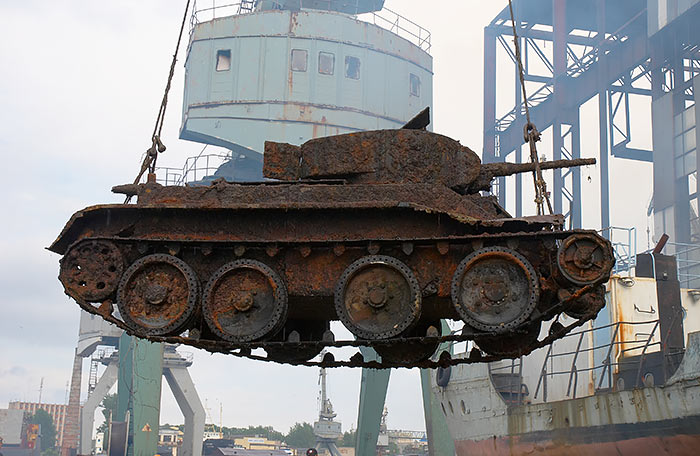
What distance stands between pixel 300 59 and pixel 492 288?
75.3 feet

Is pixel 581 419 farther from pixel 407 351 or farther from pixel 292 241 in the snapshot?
pixel 292 241

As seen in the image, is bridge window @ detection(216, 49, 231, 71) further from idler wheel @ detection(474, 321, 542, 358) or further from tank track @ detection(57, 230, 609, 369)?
idler wheel @ detection(474, 321, 542, 358)

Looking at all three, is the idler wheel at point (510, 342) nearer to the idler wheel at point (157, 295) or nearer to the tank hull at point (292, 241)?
the tank hull at point (292, 241)

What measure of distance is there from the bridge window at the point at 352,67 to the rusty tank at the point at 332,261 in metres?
21.2

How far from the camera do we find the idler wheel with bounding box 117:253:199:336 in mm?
9812

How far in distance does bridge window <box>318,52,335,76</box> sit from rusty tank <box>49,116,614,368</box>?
21.0m

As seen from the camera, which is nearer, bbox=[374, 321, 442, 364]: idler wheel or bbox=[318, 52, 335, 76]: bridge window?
bbox=[374, 321, 442, 364]: idler wheel

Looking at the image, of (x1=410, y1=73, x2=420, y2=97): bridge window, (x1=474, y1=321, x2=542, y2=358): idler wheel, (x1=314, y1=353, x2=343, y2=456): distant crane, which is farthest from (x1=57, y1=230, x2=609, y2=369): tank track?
(x1=314, y1=353, x2=343, y2=456): distant crane

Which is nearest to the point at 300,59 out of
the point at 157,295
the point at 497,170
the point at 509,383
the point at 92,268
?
the point at 509,383

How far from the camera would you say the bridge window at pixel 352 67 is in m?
31.3

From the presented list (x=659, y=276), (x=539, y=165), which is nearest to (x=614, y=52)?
(x=659, y=276)

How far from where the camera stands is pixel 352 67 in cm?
3145

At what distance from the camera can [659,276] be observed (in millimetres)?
19125

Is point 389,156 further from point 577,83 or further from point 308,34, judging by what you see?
point 577,83
